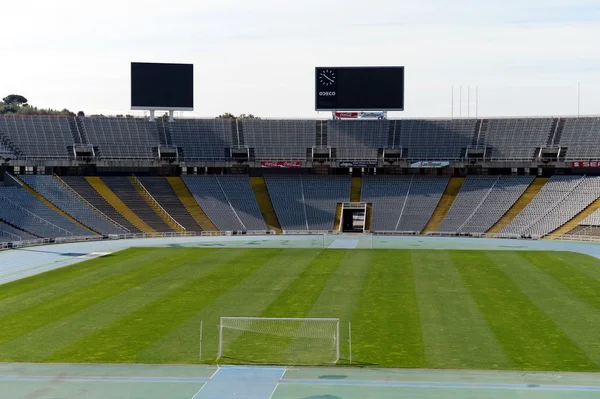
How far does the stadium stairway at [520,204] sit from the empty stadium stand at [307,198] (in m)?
15.5

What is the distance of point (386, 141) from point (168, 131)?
2458cm

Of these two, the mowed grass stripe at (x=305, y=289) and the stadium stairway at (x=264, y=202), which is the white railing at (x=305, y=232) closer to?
the stadium stairway at (x=264, y=202)

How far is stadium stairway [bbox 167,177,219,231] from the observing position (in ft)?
258

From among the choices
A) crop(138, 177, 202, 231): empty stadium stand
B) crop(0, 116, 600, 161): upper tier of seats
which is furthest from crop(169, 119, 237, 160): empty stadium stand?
crop(138, 177, 202, 231): empty stadium stand

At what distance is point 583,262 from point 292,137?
45.6 metres

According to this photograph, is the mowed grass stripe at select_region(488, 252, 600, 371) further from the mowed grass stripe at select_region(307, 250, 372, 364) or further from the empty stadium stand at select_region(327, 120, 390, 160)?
the empty stadium stand at select_region(327, 120, 390, 160)

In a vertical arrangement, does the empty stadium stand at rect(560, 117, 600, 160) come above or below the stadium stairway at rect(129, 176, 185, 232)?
above

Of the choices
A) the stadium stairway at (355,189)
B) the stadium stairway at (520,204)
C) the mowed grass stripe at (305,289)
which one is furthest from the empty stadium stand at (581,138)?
the mowed grass stripe at (305,289)

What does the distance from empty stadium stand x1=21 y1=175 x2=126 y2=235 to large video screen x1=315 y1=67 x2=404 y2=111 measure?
27677 millimetres

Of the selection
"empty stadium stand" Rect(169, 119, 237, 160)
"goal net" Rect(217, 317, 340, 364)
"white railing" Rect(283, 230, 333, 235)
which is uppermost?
"empty stadium stand" Rect(169, 119, 237, 160)

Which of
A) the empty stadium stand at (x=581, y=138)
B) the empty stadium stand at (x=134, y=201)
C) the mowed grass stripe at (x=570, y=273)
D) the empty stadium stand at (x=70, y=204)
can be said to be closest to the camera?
the mowed grass stripe at (x=570, y=273)

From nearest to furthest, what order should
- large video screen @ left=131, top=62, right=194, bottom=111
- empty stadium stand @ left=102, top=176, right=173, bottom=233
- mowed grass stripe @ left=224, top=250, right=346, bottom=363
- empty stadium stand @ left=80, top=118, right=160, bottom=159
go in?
mowed grass stripe @ left=224, top=250, right=346, bottom=363 → empty stadium stand @ left=102, top=176, right=173, bottom=233 → empty stadium stand @ left=80, top=118, right=160, bottom=159 → large video screen @ left=131, top=62, right=194, bottom=111

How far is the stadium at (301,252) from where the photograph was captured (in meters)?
26.9

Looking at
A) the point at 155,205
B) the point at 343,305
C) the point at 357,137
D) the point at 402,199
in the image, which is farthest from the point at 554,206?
the point at 343,305
